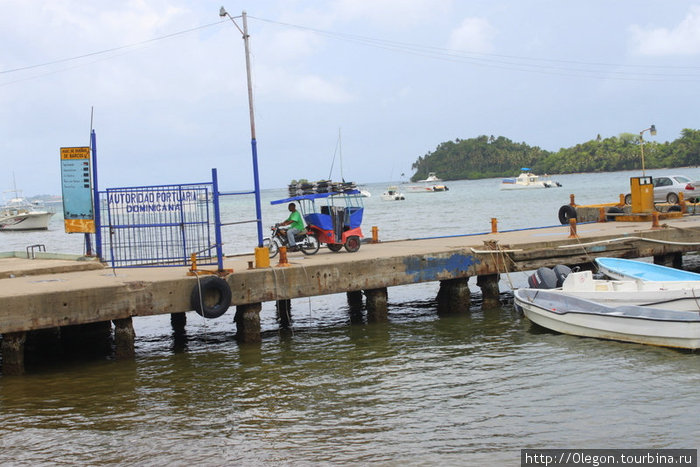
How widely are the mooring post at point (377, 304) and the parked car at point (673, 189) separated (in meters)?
20.7

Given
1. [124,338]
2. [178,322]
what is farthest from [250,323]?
[178,322]

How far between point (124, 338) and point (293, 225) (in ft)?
17.4

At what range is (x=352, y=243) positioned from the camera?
62.3 feet

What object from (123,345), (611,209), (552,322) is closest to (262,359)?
(123,345)

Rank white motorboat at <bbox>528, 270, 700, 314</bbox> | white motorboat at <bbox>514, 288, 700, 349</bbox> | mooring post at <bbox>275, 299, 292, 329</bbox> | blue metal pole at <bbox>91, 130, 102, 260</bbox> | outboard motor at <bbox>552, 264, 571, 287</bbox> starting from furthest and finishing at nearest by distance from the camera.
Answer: mooring post at <bbox>275, 299, 292, 329</bbox>, outboard motor at <bbox>552, 264, 571, 287</bbox>, blue metal pole at <bbox>91, 130, 102, 260</bbox>, white motorboat at <bbox>528, 270, 700, 314</bbox>, white motorboat at <bbox>514, 288, 700, 349</bbox>

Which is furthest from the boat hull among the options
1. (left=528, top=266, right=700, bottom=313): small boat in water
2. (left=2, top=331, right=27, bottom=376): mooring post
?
(left=528, top=266, right=700, bottom=313): small boat in water

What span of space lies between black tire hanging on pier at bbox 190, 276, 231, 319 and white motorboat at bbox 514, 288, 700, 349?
6806 mm

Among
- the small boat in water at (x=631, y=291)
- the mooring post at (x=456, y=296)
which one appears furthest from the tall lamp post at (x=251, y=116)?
the small boat in water at (x=631, y=291)

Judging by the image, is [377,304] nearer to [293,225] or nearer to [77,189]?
[293,225]

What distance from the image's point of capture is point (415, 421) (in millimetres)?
10750

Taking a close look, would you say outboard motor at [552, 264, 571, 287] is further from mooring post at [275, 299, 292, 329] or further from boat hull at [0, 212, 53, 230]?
boat hull at [0, 212, 53, 230]

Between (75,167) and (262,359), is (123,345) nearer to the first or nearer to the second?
(262,359)

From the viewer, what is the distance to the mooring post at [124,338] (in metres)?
→ 14.6

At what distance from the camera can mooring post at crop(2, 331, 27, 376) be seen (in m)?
13.5
